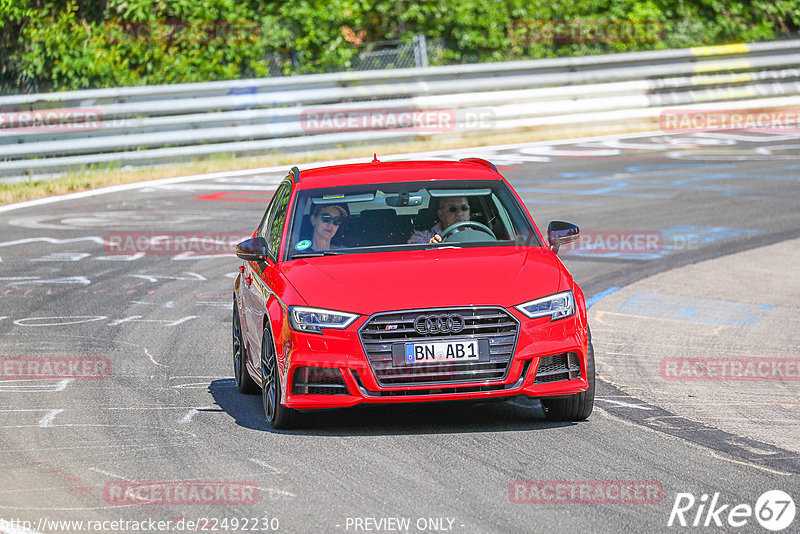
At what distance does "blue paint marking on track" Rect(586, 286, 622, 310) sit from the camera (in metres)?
12.7

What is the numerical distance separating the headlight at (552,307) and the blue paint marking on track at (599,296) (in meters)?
4.77

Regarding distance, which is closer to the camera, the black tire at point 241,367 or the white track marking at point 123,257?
the black tire at point 241,367

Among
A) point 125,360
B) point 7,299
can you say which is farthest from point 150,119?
point 125,360

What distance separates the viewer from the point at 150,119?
71.4ft

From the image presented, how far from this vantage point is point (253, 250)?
8.69m

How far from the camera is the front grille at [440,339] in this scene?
7516mm

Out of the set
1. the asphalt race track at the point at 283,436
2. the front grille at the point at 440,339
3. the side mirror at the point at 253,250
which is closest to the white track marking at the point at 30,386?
the asphalt race track at the point at 283,436

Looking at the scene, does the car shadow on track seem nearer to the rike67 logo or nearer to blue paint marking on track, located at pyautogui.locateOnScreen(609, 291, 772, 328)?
the rike67 logo

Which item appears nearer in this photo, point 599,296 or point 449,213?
point 449,213

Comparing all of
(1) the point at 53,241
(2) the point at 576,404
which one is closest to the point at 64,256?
(1) the point at 53,241

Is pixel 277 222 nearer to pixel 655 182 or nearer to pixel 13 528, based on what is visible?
pixel 13 528

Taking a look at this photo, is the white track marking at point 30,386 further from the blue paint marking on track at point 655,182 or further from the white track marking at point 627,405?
the blue paint marking on track at point 655,182

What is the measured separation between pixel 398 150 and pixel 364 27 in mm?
7210

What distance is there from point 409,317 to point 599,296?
5.88m
